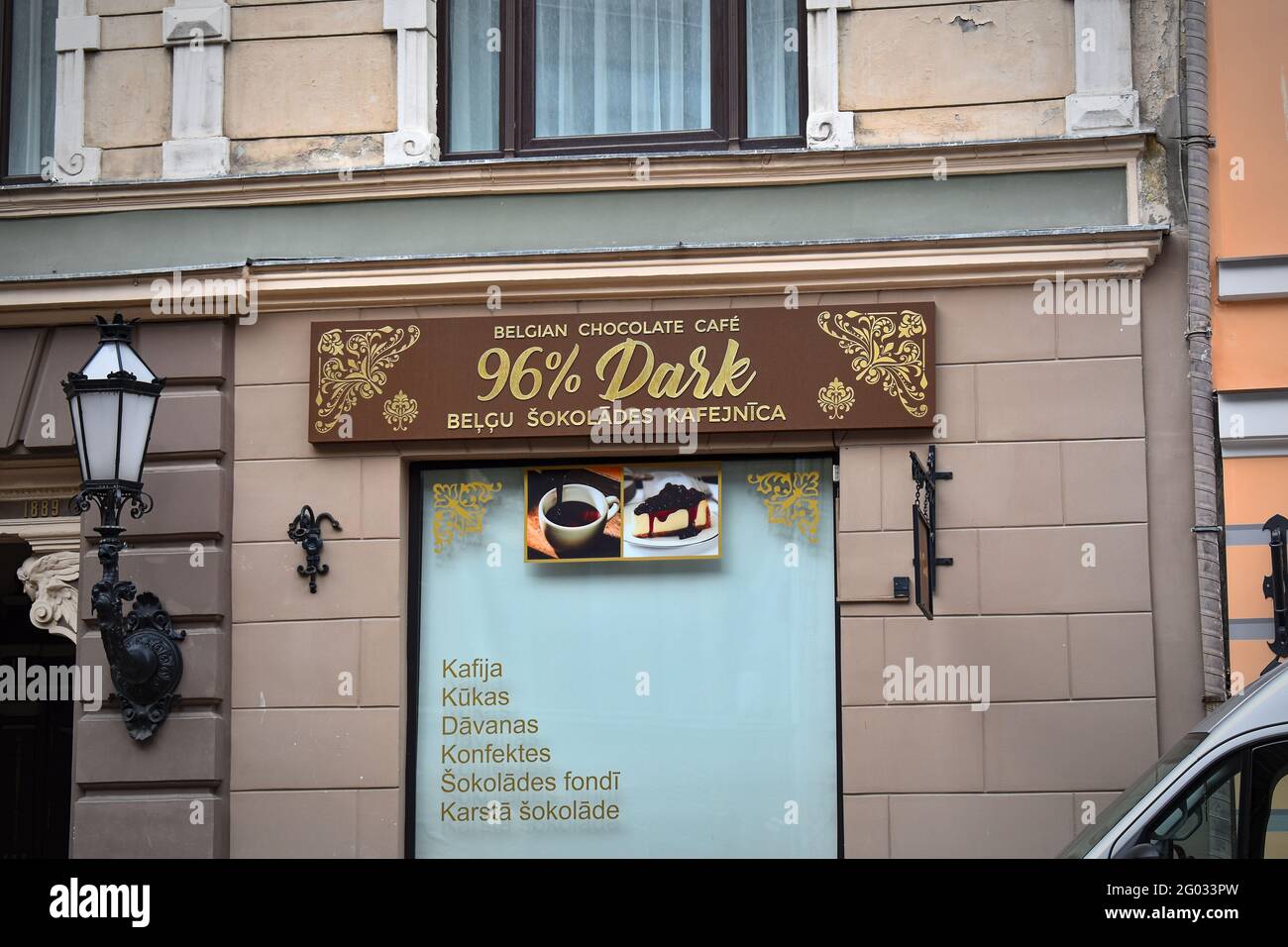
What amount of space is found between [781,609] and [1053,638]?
60.2 inches

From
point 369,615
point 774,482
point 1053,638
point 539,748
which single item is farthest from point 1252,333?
point 369,615

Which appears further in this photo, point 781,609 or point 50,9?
point 50,9

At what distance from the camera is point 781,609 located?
29.3ft

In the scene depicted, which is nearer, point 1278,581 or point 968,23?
point 1278,581

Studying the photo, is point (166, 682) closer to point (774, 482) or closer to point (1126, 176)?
point (774, 482)

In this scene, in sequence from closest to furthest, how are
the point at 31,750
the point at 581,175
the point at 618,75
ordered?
the point at 581,175
the point at 618,75
the point at 31,750

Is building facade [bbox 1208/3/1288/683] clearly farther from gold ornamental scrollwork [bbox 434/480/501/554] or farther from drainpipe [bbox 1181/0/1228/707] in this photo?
gold ornamental scrollwork [bbox 434/480/501/554]

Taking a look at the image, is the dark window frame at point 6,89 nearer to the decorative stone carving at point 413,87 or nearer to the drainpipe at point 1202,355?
the decorative stone carving at point 413,87

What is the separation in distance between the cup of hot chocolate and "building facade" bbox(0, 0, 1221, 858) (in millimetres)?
36

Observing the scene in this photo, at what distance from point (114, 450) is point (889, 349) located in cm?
435

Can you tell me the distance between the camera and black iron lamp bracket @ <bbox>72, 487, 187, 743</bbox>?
842 centimetres

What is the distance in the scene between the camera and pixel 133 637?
8.98 metres
